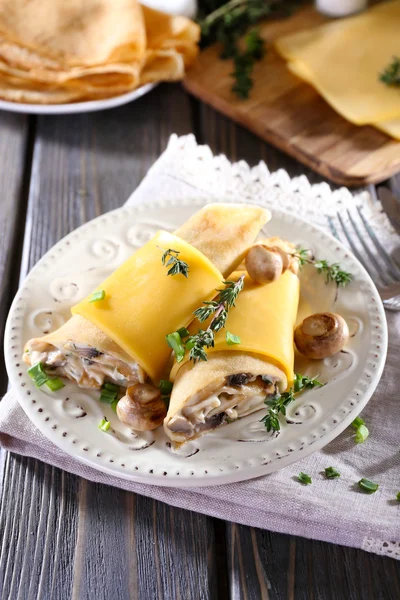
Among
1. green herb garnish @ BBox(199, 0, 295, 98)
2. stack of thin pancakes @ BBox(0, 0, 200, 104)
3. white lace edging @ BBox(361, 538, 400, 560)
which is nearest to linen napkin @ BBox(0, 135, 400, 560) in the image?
white lace edging @ BBox(361, 538, 400, 560)

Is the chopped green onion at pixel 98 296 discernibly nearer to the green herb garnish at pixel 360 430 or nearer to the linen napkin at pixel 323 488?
the linen napkin at pixel 323 488

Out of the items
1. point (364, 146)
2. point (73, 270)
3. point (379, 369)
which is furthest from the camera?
point (364, 146)

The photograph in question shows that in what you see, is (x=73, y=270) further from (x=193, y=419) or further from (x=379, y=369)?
(x=379, y=369)

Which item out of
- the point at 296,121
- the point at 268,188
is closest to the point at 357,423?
the point at 268,188

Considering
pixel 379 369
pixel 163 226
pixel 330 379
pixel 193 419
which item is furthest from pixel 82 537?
pixel 163 226

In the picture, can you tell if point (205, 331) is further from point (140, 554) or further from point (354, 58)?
point (354, 58)

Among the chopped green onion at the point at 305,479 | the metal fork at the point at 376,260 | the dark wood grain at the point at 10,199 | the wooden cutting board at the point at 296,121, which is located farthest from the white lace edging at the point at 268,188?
the chopped green onion at the point at 305,479

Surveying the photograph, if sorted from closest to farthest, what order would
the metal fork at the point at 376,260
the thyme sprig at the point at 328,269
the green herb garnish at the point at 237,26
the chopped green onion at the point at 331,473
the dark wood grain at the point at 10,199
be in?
1. the chopped green onion at the point at 331,473
2. the thyme sprig at the point at 328,269
3. the metal fork at the point at 376,260
4. the dark wood grain at the point at 10,199
5. the green herb garnish at the point at 237,26
